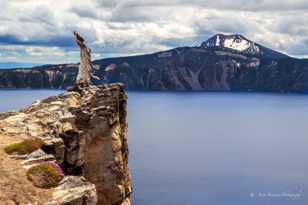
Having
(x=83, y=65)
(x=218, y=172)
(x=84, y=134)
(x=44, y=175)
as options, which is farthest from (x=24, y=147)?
(x=218, y=172)

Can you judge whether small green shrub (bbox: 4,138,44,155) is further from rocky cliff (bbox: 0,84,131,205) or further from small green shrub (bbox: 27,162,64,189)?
small green shrub (bbox: 27,162,64,189)

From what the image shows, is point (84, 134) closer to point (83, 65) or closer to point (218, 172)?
point (83, 65)

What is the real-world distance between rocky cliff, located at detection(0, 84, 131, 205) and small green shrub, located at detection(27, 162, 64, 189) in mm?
2149

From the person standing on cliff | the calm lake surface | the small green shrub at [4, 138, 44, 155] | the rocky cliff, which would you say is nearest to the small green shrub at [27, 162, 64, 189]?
the rocky cliff

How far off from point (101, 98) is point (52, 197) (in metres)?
29.2

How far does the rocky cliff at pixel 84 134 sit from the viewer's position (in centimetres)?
4391

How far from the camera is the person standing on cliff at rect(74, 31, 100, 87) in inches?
2515

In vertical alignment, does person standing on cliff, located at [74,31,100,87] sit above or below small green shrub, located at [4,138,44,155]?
above

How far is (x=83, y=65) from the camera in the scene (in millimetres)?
64312

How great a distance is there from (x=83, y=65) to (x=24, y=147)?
2641cm

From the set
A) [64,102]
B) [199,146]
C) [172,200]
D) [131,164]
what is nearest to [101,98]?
[64,102]

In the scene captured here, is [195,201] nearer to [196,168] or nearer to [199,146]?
[196,168]

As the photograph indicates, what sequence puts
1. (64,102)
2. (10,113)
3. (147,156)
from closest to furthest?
(10,113), (64,102), (147,156)

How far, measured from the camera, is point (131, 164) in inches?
5463
